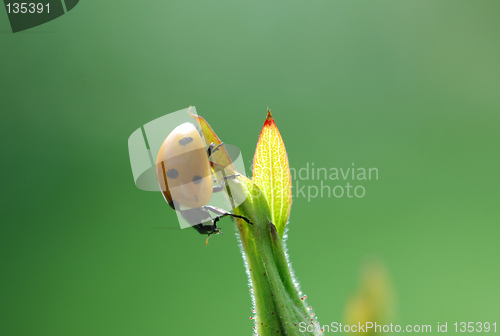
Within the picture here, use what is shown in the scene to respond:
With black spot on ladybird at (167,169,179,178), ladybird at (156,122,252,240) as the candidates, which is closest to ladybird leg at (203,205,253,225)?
ladybird at (156,122,252,240)

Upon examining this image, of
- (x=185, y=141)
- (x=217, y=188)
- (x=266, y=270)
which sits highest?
(x=185, y=141)

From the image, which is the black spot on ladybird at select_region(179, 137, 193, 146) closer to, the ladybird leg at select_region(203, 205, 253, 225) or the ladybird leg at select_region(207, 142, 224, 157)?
the ladybird leg at select_region(207, 142, 224, 157)

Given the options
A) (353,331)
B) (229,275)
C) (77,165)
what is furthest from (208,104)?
(353,331)

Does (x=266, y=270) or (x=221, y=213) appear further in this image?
(x=221, y=213)

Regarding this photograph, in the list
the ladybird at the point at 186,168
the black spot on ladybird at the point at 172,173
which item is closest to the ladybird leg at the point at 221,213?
the ladybird at the point at 186,168

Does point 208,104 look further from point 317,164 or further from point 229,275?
point 229,275

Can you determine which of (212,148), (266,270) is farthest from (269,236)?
(212,148)

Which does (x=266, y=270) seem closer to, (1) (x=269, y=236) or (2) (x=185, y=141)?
(1) (x=269, y=236)
